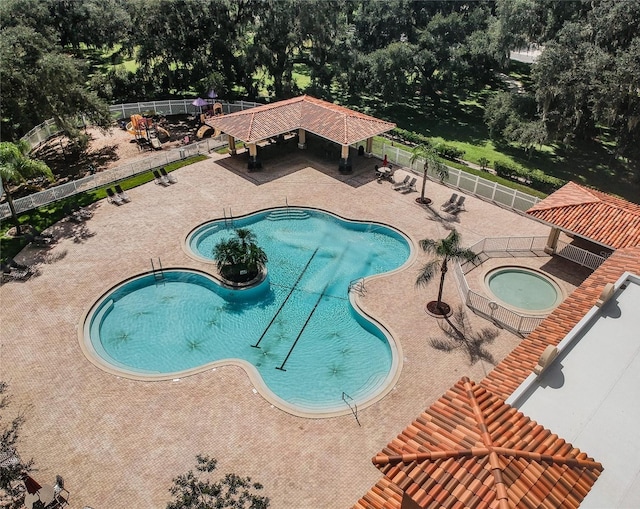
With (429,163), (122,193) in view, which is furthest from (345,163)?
(122,193)

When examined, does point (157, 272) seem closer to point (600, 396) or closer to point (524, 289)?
point (524, 289)

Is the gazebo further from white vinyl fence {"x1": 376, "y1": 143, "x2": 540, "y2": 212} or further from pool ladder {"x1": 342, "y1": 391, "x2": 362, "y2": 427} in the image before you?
pool ladder {"x1": 342, "y1": 391, "x2": 362, "y2": 427}

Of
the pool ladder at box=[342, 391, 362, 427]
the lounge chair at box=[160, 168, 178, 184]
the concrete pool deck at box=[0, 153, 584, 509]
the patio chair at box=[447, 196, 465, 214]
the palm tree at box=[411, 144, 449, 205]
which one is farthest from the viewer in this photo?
the lounge chair at box=[160, 168, 178, 184]

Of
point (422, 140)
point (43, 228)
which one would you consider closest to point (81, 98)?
point (43, 228)

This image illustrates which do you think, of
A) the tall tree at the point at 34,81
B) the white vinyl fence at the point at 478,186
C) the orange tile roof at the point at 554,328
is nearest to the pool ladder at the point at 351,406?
the orange tile roof at the point at 554,328

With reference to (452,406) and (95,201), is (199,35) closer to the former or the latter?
(95,201)

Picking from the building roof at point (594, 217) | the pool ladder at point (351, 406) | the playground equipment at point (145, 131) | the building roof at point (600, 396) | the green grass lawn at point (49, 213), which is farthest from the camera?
the playground equipment at point (145, 131)

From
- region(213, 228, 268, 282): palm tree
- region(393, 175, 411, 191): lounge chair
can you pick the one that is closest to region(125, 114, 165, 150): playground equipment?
region(213, 228, 268, 282): palm tree

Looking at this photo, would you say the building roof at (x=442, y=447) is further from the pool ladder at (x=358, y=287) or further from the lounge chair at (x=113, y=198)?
the lounge chair at (x=113, y=198)
